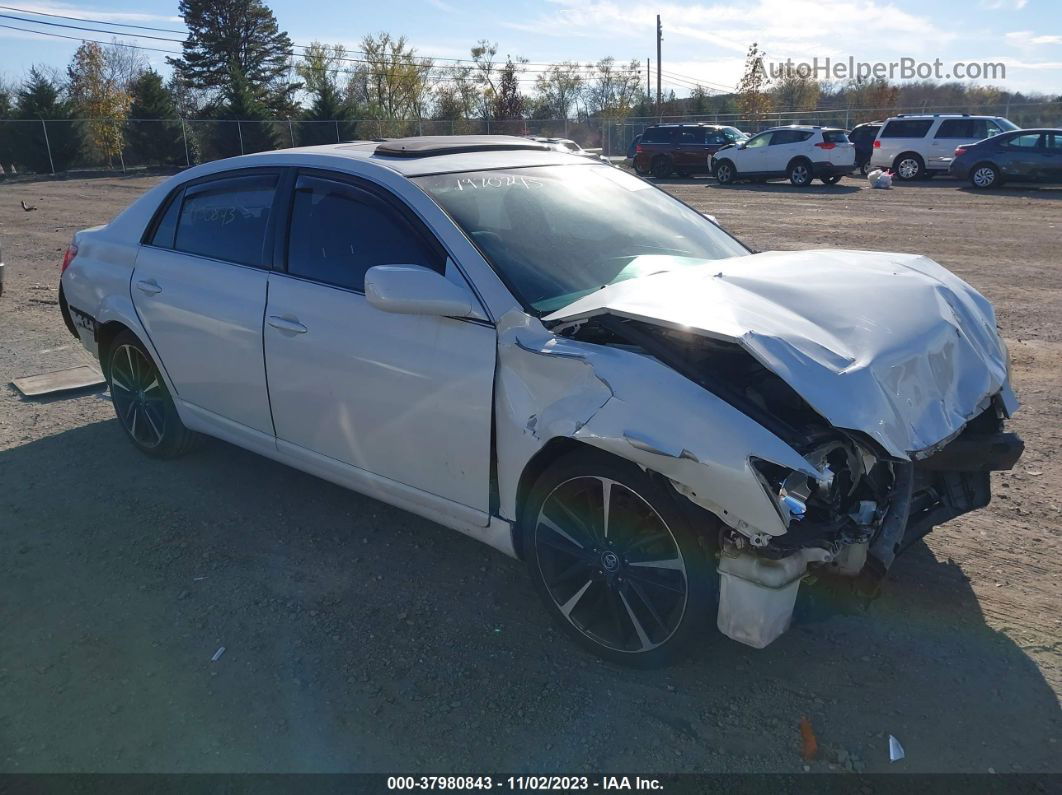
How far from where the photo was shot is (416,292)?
3215 millimetres

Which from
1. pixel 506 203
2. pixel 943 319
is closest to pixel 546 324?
pixel 506 203

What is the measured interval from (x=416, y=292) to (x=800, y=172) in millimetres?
23593

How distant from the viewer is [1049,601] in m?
3.42

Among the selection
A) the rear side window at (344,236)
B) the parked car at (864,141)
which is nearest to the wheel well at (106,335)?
the rear side window at (344,236)

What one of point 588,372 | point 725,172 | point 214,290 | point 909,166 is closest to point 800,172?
point 725,172

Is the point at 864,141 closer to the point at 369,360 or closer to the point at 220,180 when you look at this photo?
the point at 220,180

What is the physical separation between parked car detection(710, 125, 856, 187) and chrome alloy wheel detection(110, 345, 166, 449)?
74.4 ft

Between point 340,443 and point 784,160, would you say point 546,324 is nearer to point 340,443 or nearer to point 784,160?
point 340,443

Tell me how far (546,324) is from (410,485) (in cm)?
97

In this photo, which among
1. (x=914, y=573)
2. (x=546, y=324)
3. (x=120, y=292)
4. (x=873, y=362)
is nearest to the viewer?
(x=873, y=362)

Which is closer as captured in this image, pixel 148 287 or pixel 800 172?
pixel 148 287

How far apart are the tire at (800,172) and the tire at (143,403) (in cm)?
2267

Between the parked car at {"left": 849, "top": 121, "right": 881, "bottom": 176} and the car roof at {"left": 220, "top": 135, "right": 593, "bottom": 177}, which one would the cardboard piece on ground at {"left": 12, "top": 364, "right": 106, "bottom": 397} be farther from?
the parked car at {"left": 849, "top": 121, "right": 881, "bottom": 176}

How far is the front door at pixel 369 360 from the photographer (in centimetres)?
329
